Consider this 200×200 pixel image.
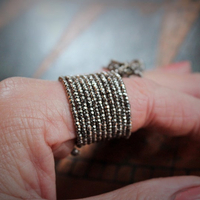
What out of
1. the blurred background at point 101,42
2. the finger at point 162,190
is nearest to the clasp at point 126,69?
the blurred background at point 101,42

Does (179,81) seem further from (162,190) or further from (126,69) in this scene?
(162,190)

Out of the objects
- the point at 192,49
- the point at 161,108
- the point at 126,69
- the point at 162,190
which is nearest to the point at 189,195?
the point at 162,190

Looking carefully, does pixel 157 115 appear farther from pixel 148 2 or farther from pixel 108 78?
pixel 148 2

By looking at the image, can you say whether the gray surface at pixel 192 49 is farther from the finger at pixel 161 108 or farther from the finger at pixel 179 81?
the finger at pixel 161 108

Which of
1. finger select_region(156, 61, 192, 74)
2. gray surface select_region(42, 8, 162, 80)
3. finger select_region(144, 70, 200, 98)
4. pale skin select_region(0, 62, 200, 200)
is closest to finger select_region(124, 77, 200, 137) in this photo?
pale skin select_region(0, 62, 200, 200)

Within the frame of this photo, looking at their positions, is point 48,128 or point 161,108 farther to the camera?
point 161,108

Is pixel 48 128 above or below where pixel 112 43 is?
below

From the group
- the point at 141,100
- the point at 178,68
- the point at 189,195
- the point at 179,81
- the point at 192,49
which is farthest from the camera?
the point at 192,49

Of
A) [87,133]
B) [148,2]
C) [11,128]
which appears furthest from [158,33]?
[11,128]
